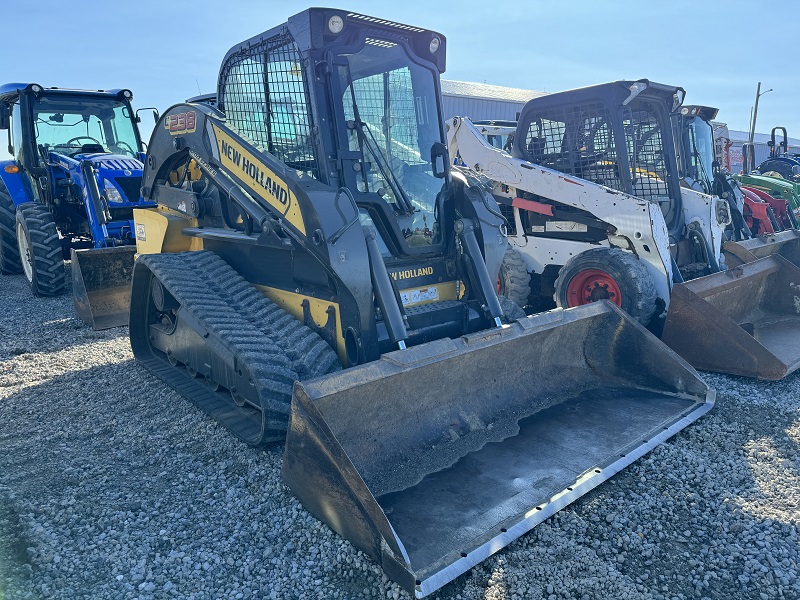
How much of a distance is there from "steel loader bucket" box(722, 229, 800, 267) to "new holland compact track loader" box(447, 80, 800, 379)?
181mm

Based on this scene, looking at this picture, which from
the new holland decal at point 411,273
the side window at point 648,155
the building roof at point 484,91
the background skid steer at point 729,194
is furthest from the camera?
the building roof at point 484,91

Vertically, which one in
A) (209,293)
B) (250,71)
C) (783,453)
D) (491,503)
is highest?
(250,71)

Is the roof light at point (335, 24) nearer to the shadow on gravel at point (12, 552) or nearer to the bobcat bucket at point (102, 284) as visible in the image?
the shadow on gravel at point (12, 552)

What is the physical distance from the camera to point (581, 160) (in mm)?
6660

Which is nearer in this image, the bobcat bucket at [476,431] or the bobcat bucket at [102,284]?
the bobcat bucket at [476,431]

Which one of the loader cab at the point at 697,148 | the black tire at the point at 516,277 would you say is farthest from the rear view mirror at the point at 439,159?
the loader cab at the point at 697,148

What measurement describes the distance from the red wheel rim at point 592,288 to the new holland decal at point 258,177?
11.5 feet

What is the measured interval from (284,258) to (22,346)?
373 cm

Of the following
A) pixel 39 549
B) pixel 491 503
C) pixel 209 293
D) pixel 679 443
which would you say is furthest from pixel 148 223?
pixel 679 443

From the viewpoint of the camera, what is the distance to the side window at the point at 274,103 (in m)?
3.81

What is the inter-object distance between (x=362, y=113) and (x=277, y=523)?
8.15 feet

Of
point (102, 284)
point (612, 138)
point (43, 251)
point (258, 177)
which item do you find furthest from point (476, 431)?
point (43, 251)

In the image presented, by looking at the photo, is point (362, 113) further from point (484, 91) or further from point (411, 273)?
point (484, 91)

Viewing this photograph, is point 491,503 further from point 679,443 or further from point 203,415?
point 203,415
